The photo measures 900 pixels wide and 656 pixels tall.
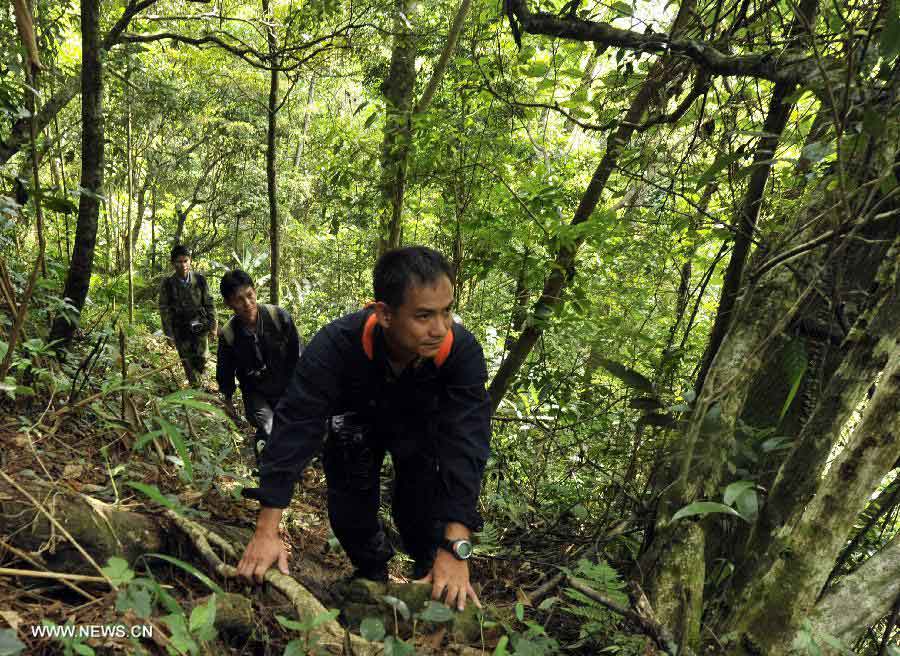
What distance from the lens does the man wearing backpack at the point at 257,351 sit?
480 centimetres

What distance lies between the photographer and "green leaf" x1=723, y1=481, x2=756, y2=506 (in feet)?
5.24

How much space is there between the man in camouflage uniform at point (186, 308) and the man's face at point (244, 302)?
320cm

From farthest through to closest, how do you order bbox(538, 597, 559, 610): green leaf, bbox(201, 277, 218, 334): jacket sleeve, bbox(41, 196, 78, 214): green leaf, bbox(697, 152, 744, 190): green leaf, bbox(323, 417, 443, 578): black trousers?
bbox(201, 277, 218, 334): jacket sleeve
bbox(323, 417, 443, 578): black trousers
bbox(41, 196, 78, 214): green leaf
bbox(538, 597, 559, 610): green leaf
bbox(697, 152, 744, 190): green leaf

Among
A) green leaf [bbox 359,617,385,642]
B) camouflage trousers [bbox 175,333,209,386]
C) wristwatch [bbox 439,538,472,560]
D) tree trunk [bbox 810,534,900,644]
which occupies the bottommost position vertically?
camouflage trousers [bbox 175,333,209,386]

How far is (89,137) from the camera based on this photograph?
367cm

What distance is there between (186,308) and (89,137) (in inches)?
168

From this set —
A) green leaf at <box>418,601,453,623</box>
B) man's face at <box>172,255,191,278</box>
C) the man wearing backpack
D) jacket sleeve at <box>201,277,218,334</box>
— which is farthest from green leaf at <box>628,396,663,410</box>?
man's face at <box>172,255,191,278</box>

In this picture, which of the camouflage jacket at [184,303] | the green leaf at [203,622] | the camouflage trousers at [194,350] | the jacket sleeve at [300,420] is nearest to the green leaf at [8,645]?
the green leaf at [203,622]

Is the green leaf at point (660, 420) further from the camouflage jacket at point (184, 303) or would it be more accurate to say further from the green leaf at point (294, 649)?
the camouflage jacket at point (184, 303)

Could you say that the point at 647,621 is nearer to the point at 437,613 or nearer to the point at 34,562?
the point at 437,613

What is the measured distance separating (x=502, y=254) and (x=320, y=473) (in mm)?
2652

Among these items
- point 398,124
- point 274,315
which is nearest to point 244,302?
point 274,315

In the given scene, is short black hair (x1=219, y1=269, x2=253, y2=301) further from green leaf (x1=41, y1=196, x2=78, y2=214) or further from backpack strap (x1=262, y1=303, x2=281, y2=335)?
green leaf (x1=41, y1=196, x2=78, y2=214)

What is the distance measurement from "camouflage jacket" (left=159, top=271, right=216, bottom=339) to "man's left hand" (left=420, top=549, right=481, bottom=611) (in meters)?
6.45
